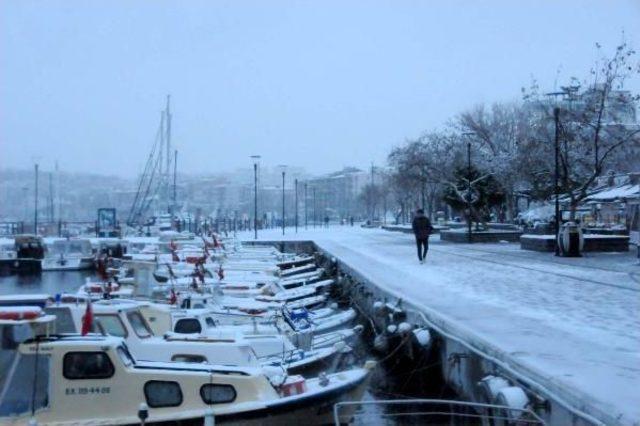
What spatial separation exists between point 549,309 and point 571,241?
48.7 ft

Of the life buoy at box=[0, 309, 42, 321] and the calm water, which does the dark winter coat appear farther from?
the calm water

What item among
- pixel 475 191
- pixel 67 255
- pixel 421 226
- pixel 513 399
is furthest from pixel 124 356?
pixel 67 255

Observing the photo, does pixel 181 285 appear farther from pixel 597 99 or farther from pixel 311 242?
pixel 311 242

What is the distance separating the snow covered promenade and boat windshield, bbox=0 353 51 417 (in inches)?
214

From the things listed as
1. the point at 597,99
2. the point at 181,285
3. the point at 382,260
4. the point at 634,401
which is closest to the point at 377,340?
the point at 181,285

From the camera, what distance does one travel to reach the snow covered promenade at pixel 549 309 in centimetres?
930

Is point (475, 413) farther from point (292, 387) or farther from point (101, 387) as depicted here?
point (101, 387)

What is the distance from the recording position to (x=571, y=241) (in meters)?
29.8

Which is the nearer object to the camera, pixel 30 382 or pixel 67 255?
pixel 30 382

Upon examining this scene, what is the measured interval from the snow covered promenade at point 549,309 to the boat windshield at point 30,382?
543 cm

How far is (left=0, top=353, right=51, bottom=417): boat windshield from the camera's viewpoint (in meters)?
Answer: 10.1

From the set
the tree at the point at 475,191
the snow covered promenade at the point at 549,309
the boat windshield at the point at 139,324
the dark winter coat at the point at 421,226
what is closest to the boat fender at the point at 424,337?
the snow covered promenade at the point at 549,309

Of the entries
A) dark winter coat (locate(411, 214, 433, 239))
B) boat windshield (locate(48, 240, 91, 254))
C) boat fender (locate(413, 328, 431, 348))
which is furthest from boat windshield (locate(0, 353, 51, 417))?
boat windshield (locate(48, 240, 91, 254))

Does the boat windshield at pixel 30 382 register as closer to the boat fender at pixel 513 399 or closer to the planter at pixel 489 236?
the boat fender at pixel 513 399
